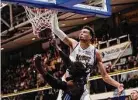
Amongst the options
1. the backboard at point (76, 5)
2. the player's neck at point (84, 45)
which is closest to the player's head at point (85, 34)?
the player's neck at point (84, 45)

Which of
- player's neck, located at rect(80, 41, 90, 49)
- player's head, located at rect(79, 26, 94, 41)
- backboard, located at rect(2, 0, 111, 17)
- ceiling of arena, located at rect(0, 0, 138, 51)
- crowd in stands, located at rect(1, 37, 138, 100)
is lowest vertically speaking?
crowd in stands, located at rect(1, 37, 138, 100)

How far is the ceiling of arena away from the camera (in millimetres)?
13583

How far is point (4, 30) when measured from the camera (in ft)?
54.3

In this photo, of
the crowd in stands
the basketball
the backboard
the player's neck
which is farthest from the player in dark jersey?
the backboard

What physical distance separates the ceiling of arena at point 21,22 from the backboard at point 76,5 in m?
7.07

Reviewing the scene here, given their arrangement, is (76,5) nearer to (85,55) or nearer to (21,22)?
(85,55)

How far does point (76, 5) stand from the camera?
5602 mm

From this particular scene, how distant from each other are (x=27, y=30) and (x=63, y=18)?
2.32 meters

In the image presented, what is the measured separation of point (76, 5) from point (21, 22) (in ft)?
31.9

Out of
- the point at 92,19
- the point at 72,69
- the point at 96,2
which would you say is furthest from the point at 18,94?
the point at 72,69

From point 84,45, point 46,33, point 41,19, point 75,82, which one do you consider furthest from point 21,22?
point 75,82

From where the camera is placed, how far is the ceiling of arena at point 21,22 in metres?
13.6

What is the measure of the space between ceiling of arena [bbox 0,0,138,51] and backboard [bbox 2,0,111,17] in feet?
23.2

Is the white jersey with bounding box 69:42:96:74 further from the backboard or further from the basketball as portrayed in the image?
the backboard
